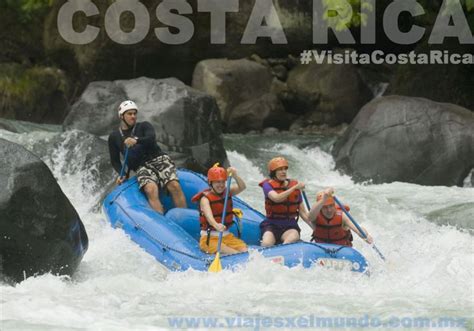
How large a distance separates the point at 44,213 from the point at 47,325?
127 centimetres

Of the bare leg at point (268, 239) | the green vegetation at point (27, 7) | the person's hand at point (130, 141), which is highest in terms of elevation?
the green vegetation at point (27, 7)

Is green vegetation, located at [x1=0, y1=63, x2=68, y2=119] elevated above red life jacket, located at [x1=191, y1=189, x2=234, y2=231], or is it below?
above

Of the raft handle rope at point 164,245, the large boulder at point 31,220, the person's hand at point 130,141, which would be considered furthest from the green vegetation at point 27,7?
the large boulder at point 31,220

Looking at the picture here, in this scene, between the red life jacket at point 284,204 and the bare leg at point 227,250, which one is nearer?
the bare leg at point 227,250

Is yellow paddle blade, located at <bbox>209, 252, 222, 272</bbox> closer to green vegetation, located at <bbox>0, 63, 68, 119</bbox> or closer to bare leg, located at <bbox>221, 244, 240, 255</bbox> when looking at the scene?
Answer: bare leg, located at <bbox>221, 244, 240, 255</bbox>

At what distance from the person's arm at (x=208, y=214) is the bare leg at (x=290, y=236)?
58cm

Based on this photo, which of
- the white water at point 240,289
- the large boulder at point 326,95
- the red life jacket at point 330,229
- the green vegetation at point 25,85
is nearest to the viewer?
the white water at point 240,289

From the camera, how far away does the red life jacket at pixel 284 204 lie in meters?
8.46

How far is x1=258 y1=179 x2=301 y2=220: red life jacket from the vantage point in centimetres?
846

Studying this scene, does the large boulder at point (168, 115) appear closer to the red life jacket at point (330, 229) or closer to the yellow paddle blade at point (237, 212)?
the yellow paddle blade at point (237, 212)

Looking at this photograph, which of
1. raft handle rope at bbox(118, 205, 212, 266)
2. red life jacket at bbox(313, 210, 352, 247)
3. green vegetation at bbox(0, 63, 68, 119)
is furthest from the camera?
Result: green vegetation at bbox(0, 63, 68, 119)

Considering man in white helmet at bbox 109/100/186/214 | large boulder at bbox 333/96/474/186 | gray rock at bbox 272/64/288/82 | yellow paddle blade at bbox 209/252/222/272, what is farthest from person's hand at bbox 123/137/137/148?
gray rock at bbox 272/64/288/82

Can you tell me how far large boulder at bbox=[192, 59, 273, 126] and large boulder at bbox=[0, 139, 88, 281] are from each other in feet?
30.8

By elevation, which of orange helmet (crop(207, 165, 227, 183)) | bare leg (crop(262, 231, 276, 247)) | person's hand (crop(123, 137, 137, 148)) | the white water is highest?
person's hand (crop(123, 137, 137, 148))
